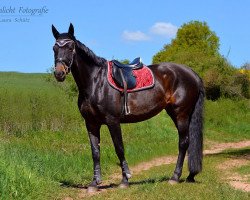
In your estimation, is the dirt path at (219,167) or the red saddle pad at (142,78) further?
the dirt path at (219,167)

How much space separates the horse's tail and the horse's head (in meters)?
2.45

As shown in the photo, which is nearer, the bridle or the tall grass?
the bridle

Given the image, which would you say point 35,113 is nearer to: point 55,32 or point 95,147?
point 95,147

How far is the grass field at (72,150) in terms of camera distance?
6859 mm

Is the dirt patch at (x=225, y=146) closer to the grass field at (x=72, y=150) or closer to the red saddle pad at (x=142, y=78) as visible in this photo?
the grass field at (x=72, y=150)

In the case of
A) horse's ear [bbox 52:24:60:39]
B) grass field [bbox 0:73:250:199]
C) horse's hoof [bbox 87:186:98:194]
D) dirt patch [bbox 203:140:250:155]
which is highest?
horse's ear [bbox 52:24:60:39]

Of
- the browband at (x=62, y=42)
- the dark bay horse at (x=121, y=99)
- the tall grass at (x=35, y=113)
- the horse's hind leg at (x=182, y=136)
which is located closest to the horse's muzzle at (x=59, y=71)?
the dark bay horse at (x=121, y=99)

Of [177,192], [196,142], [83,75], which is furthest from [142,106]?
[177,192]

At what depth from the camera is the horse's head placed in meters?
6.67

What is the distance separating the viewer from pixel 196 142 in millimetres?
7879

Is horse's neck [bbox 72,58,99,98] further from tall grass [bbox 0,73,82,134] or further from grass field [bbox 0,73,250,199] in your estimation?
tall grass [bbox 0,73,82,134]

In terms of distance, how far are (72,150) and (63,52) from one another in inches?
206

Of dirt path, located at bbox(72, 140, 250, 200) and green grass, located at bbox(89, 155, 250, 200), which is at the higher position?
green grass, located at bbox(89, 155, 250, 200)

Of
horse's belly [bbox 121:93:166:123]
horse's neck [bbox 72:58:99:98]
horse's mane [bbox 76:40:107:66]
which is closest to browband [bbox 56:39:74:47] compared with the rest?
horse's mane [bbox 76:40:107:66]
